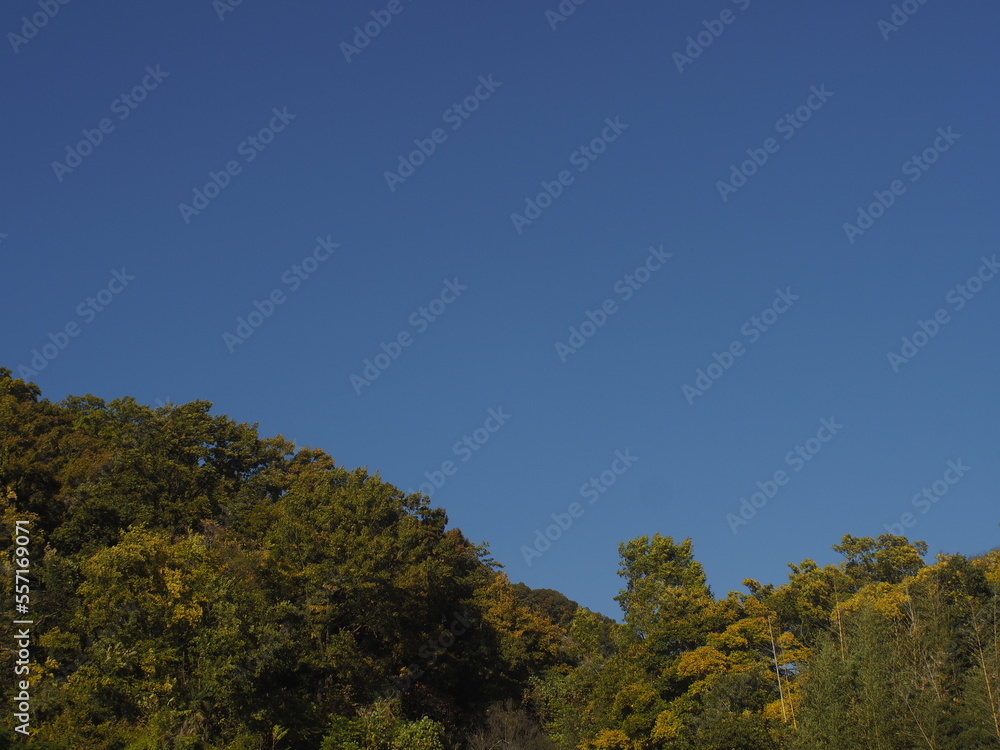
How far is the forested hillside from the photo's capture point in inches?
1204

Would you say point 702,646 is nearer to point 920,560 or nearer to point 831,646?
point 831,646

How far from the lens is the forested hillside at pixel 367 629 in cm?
3059

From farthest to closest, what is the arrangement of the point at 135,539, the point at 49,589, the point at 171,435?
1. the point at 171,435
2. the point at 49,589
3. the point at 135,539

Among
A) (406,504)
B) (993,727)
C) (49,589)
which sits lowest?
(993,727)

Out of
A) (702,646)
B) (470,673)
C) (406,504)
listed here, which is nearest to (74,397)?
(406,504)

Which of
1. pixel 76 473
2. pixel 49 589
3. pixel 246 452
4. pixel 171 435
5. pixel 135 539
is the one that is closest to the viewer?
pixel 135 539

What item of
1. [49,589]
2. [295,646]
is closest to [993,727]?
[295,646]

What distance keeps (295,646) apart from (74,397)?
Result: 94.6ft

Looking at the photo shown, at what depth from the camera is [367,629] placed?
1671 inches

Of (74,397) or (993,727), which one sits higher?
(74,397)

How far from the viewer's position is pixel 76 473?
1770 inches

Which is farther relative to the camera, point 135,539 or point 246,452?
point 246,452

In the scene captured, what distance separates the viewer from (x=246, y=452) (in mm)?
55438

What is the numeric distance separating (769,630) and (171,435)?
3131 centimetres
